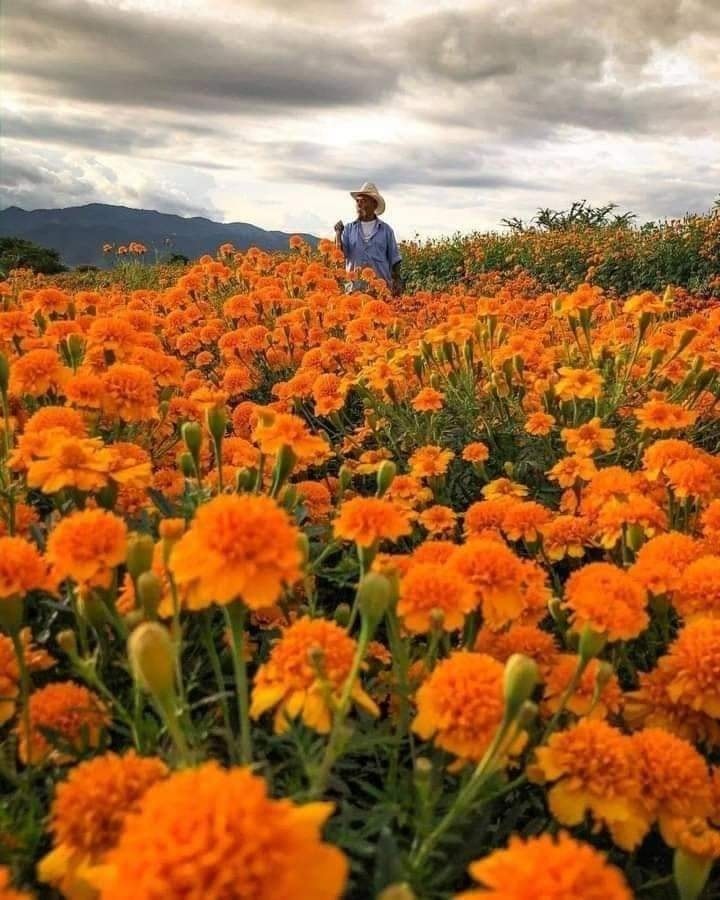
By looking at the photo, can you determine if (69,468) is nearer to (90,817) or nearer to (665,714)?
(90,817)

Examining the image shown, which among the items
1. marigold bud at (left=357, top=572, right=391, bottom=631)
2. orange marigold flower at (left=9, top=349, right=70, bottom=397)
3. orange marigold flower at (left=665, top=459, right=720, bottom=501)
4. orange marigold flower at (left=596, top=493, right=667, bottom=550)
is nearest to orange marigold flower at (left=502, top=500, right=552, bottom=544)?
orange marigold flower at (left=596, top=493, right=667, bottom=550)

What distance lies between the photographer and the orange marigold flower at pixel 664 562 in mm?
1642

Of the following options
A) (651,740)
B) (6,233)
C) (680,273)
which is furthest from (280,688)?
(6,233)

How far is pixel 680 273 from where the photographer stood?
9828mm

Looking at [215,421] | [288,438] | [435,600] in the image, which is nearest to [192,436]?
[215,421]

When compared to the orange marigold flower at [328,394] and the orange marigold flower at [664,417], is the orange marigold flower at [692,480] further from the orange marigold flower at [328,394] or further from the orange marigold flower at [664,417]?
the orange marigold flower at [328,394]

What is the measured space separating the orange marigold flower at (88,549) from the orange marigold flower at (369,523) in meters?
0.38

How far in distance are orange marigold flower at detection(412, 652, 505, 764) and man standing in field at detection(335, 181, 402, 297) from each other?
638 cm

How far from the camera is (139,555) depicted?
1.38 meters

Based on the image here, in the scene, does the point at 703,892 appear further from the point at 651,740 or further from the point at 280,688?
the point at 280,688

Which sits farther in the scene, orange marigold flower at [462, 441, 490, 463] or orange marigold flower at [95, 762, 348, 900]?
orange marigold flower at [462, 441, 490, 463]

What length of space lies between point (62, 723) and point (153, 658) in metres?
0.44

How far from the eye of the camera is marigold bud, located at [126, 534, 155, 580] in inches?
54.3

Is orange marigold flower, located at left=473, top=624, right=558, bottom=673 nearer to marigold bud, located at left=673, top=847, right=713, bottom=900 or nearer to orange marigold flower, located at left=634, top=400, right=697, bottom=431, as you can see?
marigold bud, located at left=673, top=847, right=713, bottom=900
